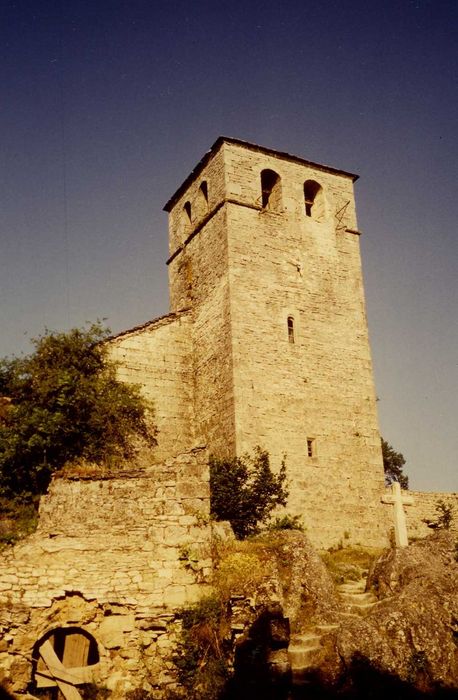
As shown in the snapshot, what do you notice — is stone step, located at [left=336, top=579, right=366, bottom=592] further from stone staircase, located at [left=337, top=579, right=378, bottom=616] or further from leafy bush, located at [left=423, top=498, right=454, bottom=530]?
leafy bush, located at [left=423, top=498, right=454, bottom=530]

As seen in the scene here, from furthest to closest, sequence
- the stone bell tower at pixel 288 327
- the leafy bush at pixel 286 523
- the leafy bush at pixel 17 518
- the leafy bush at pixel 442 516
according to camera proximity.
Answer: the leafy bush at pixel 442 516 → the stone bell tower at pixel 288 327 → the leafy bush at pixel 286 523 → the leafy bush at pixel 17 518

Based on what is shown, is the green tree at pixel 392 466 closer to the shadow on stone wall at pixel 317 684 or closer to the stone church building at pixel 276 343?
the stone church building at pixel 276 343

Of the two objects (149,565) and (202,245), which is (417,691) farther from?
(202,245)

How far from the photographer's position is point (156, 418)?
17.6 metres

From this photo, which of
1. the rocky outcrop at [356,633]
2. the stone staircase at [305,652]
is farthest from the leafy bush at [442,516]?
the stone staircase at [305,652]

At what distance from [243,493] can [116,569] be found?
6265 millimetres

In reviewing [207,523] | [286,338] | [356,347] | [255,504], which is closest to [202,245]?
[286,338]

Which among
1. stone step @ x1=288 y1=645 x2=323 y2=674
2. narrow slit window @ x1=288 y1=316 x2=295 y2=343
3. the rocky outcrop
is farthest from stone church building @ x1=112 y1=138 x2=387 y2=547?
stone step @ x1=288 y1=645 x2=323 y2=674

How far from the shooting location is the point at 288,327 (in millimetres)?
18422

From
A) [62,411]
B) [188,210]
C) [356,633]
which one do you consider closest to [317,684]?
[356,633]

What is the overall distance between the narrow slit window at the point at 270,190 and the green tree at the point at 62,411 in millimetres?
8031

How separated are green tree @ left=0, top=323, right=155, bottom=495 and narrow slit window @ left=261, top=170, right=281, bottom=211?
26.3 ft

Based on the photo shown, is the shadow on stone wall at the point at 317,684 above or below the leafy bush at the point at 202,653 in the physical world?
below

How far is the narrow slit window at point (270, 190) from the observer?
20.3 metres
